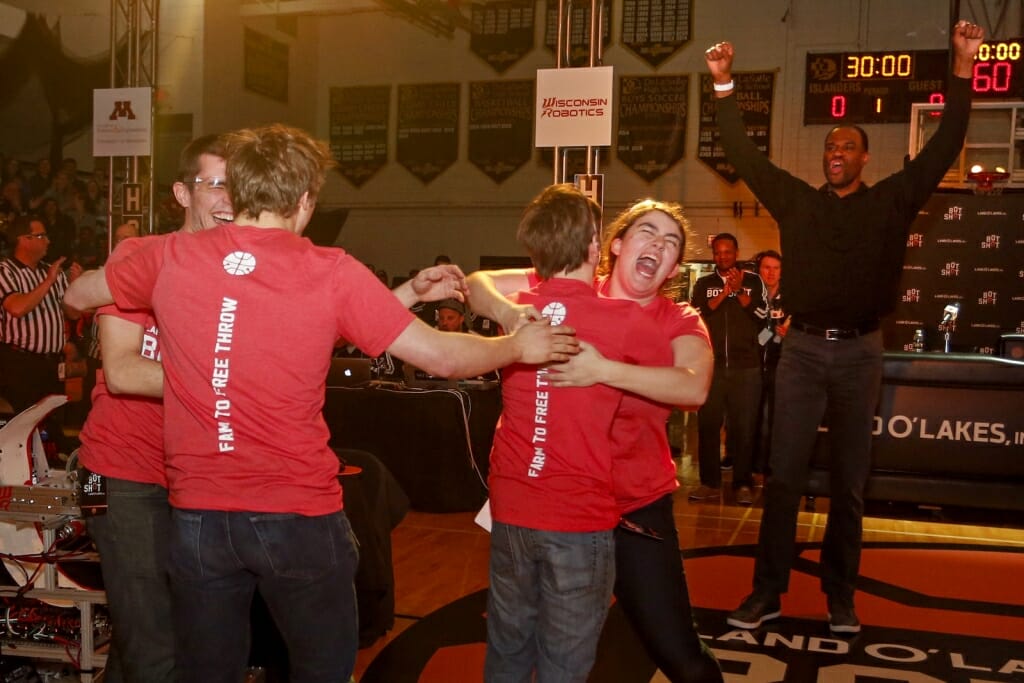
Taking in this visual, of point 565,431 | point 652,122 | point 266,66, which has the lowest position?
point 565,431

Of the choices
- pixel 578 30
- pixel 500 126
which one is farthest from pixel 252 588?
pixel 500 126

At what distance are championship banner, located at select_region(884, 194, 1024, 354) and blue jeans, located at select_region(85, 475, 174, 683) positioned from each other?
1074cm

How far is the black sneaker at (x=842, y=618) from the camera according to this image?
3.71 m

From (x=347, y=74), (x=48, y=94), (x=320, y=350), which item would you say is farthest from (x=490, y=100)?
(x=320, y=350)

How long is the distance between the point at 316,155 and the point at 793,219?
2.48 meters

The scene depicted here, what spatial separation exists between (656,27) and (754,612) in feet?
42.0

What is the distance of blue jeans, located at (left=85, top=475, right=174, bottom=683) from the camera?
7.27ft

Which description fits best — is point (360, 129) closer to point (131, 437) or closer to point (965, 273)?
point (965, 273)

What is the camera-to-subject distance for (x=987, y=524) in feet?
19.4

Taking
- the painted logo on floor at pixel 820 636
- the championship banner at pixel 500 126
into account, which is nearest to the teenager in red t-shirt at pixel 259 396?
the painted logo on floor at pixel 820 636

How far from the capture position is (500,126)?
16078 mm

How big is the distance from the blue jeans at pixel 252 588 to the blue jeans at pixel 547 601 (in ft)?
1.21

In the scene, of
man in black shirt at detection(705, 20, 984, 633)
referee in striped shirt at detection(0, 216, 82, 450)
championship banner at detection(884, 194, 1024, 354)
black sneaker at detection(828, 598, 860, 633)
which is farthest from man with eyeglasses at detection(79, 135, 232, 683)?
championship banner at detection(884, 194, 1024, 354)

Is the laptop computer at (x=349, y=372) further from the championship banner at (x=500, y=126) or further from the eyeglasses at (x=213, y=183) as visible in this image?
the championship banner at (x=500, y=126)
